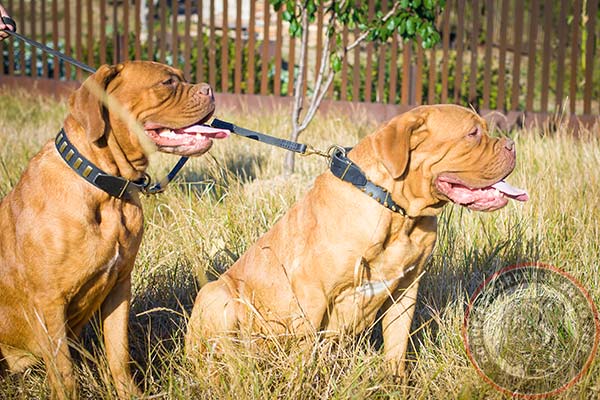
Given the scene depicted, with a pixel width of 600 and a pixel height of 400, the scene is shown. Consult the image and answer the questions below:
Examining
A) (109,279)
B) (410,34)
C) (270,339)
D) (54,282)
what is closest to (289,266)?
(270,339)

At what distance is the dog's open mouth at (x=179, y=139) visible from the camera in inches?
136

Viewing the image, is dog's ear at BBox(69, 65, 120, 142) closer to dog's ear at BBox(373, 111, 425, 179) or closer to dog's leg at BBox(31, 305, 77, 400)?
dog's leg at BBox(31, 305, 77, 400)

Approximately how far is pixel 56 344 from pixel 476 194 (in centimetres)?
195

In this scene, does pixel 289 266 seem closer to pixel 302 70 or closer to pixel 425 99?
pixel 302 70

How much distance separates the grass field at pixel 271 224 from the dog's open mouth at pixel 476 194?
594 millimetres

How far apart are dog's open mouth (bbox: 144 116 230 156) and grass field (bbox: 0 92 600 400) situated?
2.00 ft

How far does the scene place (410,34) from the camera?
18.9 ft

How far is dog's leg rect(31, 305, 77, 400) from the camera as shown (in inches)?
124

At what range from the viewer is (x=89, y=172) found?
3197 mm

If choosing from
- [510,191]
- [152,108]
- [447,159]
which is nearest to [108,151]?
[152,108]

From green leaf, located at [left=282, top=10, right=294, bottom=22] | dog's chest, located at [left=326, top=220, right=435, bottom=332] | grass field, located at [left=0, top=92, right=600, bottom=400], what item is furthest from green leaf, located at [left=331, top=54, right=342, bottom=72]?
dog's chest, located at [left=326, top=220, right=435, bottom=332]

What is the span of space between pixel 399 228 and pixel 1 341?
1.90m

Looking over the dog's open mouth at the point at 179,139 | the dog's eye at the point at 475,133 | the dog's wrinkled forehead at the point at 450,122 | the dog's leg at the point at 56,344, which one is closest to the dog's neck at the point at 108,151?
the dog's open mouth at the point at 179,139

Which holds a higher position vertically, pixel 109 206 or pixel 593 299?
pixel 109 206
